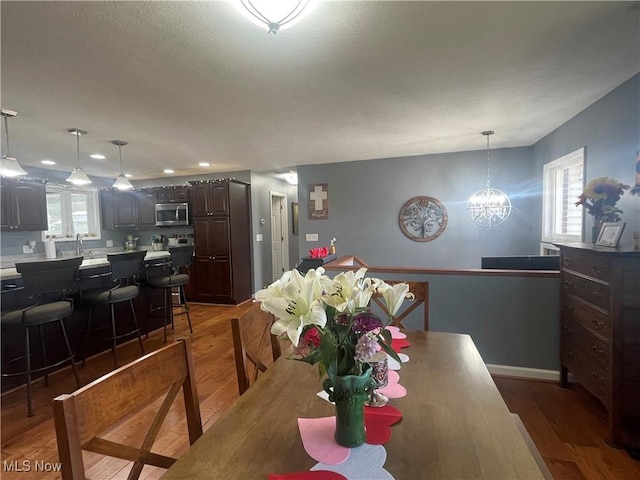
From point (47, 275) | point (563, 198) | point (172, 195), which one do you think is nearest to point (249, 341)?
point (47, 275)

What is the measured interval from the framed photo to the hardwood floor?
1189mm

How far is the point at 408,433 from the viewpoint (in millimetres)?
871

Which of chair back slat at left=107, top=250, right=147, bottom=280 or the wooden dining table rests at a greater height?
chair back slat at left=107, top=250, right=147, bottom=280

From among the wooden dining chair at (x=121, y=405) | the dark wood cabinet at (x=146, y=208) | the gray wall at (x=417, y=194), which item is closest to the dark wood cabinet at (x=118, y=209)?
the dark wood cabinet at (x=146, y=208)

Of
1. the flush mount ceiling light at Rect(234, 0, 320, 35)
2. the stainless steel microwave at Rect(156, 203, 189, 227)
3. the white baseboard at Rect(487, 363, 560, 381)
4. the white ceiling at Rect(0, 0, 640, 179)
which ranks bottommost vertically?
the white baseboard at Rect(487, 363, 560, 381)

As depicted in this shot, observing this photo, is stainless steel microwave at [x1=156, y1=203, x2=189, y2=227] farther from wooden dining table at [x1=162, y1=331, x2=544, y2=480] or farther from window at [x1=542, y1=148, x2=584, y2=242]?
window at [x1=542, y1=148, x2=584, y2=242]

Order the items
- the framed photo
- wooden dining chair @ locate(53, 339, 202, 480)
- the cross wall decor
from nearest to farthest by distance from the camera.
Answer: wooden dining chair @ locate(53, 339, 202, 480)
the framed photo
the cross wall decor

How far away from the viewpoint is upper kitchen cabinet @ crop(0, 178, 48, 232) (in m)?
4.03

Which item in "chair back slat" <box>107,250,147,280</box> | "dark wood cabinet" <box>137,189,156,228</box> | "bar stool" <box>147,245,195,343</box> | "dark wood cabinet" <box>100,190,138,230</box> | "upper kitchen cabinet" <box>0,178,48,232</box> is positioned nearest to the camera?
"chair back slat" <box>107,250,147,280</box>

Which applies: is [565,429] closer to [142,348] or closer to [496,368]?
[496,368]

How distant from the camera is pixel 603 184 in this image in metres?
2.13

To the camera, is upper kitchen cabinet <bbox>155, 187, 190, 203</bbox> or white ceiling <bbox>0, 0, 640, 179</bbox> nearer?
white ceiling <bbox>0, 0, 640, 179</bbox>

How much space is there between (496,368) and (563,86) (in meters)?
2.37

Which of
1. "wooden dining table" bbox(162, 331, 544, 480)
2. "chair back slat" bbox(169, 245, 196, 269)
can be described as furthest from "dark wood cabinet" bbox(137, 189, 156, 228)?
"wooden dining table" bbox(162, 331, 544, 480)
